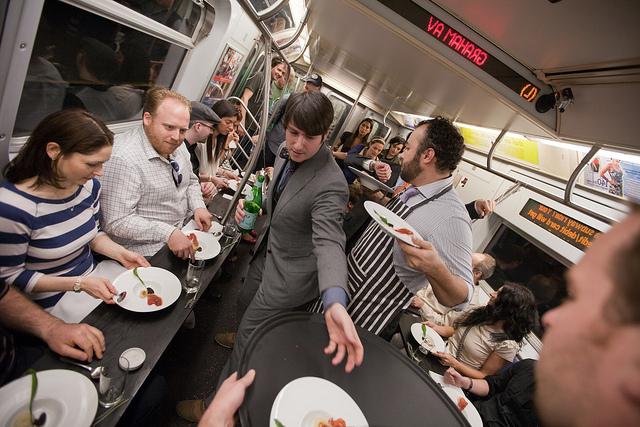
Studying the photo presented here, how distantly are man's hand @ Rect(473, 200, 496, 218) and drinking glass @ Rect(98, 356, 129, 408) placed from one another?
12.5 ft

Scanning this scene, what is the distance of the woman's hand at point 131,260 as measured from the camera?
1.65 meters

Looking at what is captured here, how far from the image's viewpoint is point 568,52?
4.25ft

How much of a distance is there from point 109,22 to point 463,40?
2.79 m

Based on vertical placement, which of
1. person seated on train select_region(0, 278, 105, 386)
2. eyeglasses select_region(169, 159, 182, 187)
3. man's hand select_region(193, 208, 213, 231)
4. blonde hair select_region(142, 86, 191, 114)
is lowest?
person seated on train select_region(0, 278, 105, 386)

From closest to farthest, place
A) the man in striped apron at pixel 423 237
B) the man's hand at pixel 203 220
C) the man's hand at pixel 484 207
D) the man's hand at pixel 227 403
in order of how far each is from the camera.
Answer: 1. the man's hand at pixel 227 403
2. the man in striped apron at pixel 423 237
3. the man's hand at pixel 203 220
4. the man's hand at pixel 484 207

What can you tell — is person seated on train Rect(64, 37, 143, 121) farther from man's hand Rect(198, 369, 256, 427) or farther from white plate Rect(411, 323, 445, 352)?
white plate Rect(411, 323, 445, 352)

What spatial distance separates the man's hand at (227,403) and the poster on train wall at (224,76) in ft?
13.8

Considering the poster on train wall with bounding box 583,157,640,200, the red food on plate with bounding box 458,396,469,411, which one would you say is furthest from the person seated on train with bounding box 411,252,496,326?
the poster on train wall with bounding box 583,157,640,200

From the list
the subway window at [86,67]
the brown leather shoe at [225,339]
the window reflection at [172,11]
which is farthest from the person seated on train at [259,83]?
the brown leather shoe at [225,339]

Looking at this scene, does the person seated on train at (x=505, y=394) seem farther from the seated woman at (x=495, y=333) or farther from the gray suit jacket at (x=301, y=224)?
the gray suit jacket at (x=301, y=224)

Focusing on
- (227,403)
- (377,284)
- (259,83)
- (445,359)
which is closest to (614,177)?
(445,359)

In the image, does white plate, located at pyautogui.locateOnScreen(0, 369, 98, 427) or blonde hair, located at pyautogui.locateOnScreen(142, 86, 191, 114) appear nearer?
white plate, located at pyautogui.locateOnScreen(0, 369, 98, 427)

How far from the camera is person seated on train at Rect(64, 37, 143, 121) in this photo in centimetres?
225

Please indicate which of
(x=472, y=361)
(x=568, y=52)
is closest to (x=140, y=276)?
(x=568, y=52)
